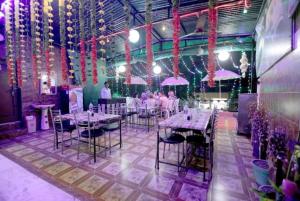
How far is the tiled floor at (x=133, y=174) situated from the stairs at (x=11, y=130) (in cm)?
98

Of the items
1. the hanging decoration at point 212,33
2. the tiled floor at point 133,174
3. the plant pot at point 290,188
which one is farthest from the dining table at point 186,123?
the plant pot at point 290,188

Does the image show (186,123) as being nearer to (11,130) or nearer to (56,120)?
(56,120)

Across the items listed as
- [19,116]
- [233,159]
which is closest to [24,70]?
[19,116]

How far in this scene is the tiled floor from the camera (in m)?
2.15

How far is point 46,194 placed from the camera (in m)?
2.10

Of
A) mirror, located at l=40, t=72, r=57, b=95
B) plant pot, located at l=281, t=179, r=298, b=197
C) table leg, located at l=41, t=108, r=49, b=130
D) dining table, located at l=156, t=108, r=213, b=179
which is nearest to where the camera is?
plant pot, located at l=281, t=179, r=298, b=197

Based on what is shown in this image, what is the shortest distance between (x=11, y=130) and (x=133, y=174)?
4950 millimetres

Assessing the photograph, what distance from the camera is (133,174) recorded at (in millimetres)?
2641

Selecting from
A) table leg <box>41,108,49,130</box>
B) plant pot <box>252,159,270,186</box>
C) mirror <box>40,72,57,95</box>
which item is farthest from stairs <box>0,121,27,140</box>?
plant pot <box>252,159,270,186</box>

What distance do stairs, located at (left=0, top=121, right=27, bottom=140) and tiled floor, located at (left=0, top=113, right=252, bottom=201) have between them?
3.21 ft

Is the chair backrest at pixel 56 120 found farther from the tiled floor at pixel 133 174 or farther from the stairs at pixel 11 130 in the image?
the stairs at pixel 11 130

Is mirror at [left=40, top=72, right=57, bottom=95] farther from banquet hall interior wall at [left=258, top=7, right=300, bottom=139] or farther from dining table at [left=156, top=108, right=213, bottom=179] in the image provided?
banquet hall interior wall at [left=258, top=7, right=300, bottom=139]

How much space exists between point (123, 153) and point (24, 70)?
4.81 m

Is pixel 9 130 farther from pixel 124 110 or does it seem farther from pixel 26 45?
pixel 124 110
